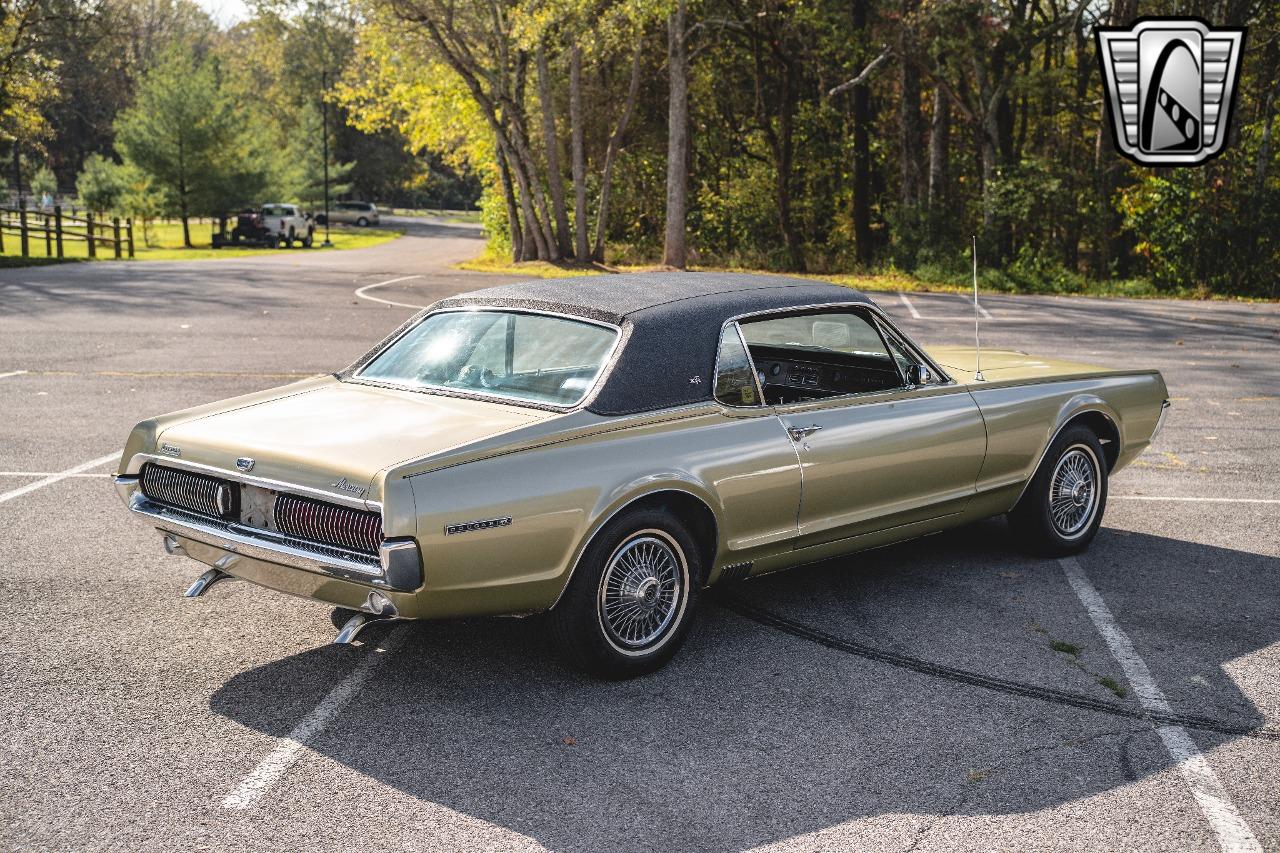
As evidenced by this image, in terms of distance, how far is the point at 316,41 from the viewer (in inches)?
3388

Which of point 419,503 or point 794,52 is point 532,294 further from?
point 794,52

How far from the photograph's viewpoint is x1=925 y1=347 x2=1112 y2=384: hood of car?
651cm

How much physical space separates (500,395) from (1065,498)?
326 cm

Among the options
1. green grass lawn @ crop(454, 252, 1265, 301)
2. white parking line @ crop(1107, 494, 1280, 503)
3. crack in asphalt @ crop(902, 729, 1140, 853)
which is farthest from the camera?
green grass lawn @ crop(454, 252, 1265, 301)

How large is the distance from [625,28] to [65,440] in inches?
874

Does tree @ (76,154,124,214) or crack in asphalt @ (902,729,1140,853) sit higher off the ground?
tree @ (76,154,124,214)

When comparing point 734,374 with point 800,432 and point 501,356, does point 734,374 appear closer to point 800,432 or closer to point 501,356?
point 800,432

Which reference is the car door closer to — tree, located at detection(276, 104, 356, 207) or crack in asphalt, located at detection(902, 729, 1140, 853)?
crack in asphalt, located at detection(902, 729, 1140, 853)

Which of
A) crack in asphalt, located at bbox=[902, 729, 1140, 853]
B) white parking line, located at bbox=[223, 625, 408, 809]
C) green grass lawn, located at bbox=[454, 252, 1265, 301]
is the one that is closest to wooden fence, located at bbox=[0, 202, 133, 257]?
green grass lawn, located at bbox=[454, 252, 1265, 301]

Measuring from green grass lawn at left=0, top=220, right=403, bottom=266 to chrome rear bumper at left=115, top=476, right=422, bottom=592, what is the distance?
27.9 m

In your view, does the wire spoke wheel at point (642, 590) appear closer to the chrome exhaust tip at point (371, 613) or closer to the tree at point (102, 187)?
the chrome exhaust tip at point (371, 613)

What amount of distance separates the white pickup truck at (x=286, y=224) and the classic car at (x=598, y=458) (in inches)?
1892

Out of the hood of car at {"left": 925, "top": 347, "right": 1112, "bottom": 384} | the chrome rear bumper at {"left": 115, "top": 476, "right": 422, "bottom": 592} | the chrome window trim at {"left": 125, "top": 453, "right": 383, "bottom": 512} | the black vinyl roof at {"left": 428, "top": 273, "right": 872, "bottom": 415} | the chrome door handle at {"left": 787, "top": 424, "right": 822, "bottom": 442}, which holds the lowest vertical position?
the chrome rear bumper at {"left": 115, "top": 476, "right": 422, "bottom": 592}

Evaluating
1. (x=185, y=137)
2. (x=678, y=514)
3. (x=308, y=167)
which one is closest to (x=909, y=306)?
(x=678, y=514)
